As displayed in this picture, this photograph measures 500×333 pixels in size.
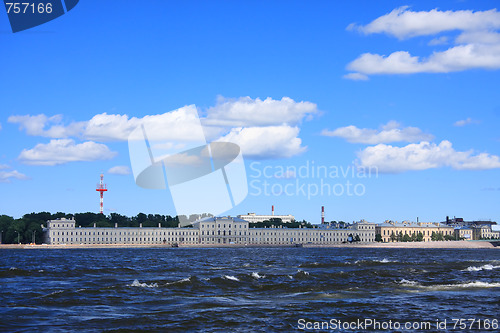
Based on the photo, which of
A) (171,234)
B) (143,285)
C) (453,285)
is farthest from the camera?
(171,234)

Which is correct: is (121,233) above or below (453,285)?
above

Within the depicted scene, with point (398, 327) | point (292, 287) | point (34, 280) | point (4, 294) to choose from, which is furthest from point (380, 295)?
point (34, 280)

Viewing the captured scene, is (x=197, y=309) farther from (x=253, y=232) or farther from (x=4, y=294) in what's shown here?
(x=253, y=232)

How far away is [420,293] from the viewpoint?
3431 centimetres

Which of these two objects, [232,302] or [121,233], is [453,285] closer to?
[232,302]

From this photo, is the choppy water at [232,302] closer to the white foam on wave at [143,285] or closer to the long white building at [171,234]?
the white foam on wave at [143,285]

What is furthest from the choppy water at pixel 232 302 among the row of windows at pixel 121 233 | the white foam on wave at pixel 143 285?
the row of windows at pixel 121 233

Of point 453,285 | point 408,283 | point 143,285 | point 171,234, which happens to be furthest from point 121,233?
point 453,285

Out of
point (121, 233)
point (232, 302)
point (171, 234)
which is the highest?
point (121, 233)

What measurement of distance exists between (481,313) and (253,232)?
551 feet

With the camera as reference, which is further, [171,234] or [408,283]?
[171,234]

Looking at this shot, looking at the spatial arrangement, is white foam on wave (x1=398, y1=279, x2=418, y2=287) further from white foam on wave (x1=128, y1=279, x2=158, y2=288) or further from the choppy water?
white foam on wave (x1=128, y1=279, x2=158, y2=288)

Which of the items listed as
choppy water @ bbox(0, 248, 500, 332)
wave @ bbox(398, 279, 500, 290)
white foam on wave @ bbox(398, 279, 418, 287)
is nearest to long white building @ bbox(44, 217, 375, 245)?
choppy water @ bbox(0, 248, 500, 332)

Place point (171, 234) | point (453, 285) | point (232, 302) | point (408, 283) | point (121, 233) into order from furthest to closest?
point (171, 234)
point (121, 233)
point (408, 283)
point (453, 285)
point (232, 302)
